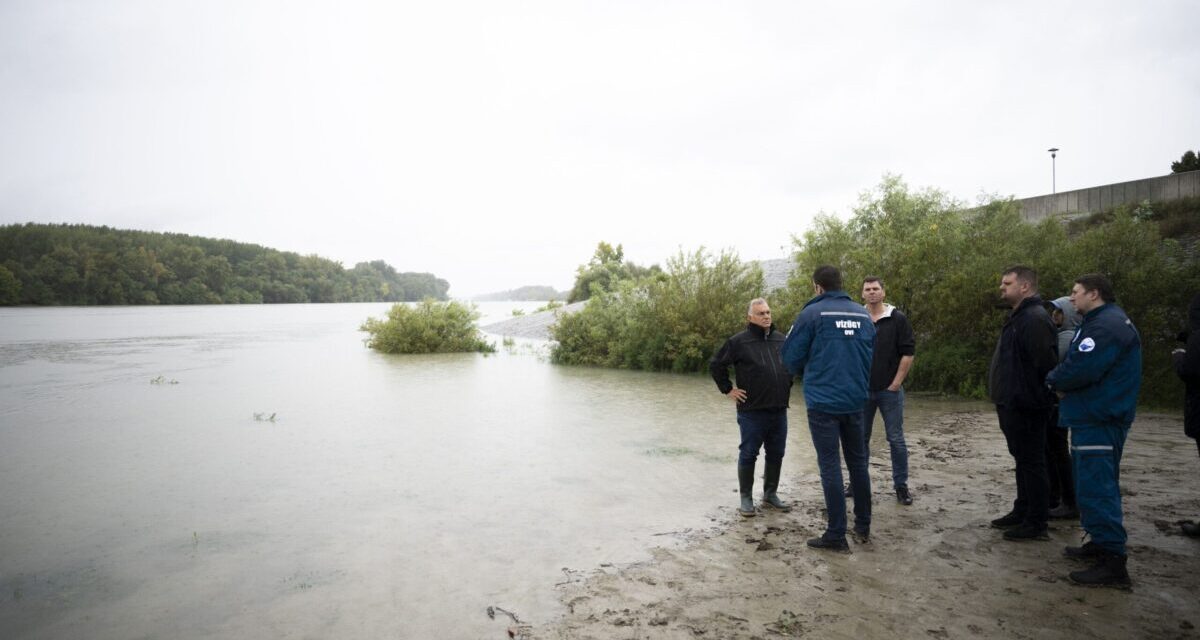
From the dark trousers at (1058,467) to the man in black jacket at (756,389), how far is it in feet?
7.08

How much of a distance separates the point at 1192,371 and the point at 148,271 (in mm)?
103246

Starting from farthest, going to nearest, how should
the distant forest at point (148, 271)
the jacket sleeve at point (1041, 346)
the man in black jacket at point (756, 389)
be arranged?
the distant forest at point (148, 271) < the man in black jacket at point (756, 389) < the jacket sleeve at point (1041, 346)

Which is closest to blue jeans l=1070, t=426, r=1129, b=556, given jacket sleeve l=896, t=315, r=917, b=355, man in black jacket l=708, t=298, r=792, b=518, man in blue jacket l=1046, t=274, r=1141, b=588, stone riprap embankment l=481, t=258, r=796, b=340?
man in blue jacket l=1046, t=274, r=1141, b=588

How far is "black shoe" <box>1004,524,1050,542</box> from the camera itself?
4789 millimetres

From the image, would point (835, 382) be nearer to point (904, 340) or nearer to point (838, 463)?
point (838, 463)

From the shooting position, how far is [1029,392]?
4.72 metres

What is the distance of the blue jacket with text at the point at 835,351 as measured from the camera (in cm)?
480

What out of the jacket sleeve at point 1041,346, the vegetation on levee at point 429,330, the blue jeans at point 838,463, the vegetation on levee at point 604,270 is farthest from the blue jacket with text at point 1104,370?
the vegetation on levee at point 604,270

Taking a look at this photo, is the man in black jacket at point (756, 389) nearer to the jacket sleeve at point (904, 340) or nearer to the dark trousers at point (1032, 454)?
the jacket sleeve at point (904, 340)

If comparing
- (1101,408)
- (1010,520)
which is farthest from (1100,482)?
(1010,520)

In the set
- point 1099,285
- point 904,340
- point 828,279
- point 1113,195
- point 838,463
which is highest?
point 1113,195

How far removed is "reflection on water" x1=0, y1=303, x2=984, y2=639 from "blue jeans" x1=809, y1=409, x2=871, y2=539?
136 cm

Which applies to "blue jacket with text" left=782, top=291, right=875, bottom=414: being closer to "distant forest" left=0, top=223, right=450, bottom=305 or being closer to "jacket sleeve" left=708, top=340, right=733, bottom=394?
"jacket sleeve" left=708, top=340, right=733, bottom=394

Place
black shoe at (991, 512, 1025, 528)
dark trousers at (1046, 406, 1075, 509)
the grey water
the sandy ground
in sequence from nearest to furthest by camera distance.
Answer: the sandy ground, the grey water, black shoe at (991, 512, 1025, 528), dark trousers at (1046, 406, 1075, 509)
